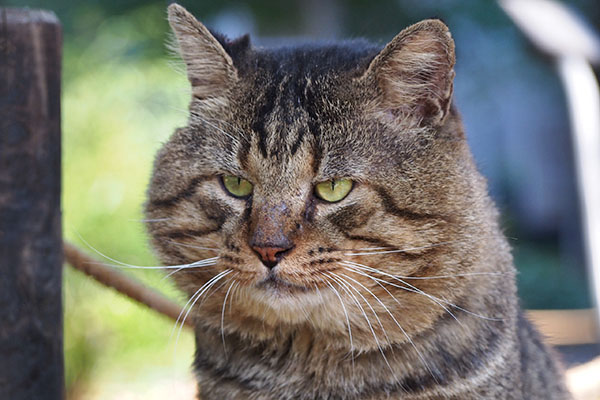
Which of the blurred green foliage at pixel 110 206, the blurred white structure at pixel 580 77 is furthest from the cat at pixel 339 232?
the blurred green foliage at pixel 110 206

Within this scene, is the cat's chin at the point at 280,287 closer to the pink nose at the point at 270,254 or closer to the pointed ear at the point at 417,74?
the pink nose at the point at 270,254

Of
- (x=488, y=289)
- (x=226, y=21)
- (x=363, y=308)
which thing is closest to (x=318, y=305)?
(x=363, y=308)

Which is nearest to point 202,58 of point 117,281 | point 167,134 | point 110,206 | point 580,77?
point 117,281

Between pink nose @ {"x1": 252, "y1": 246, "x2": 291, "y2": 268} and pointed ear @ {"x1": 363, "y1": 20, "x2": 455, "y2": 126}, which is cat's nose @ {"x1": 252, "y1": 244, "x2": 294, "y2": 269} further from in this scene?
pointed ear @ {"x1": 363, "y1": 20, "x2": 455, "y2": 126}

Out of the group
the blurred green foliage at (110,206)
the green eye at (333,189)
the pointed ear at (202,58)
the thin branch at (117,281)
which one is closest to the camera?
the green eye at (333,189)

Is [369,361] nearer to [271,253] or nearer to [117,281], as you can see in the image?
[271,253]

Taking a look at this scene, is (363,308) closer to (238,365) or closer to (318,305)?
(318,305)

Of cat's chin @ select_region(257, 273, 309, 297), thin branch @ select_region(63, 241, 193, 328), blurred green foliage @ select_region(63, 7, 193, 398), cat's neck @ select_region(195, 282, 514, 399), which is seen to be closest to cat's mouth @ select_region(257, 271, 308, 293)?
cat's chin @ select_region(257, 273, 309, 297)
